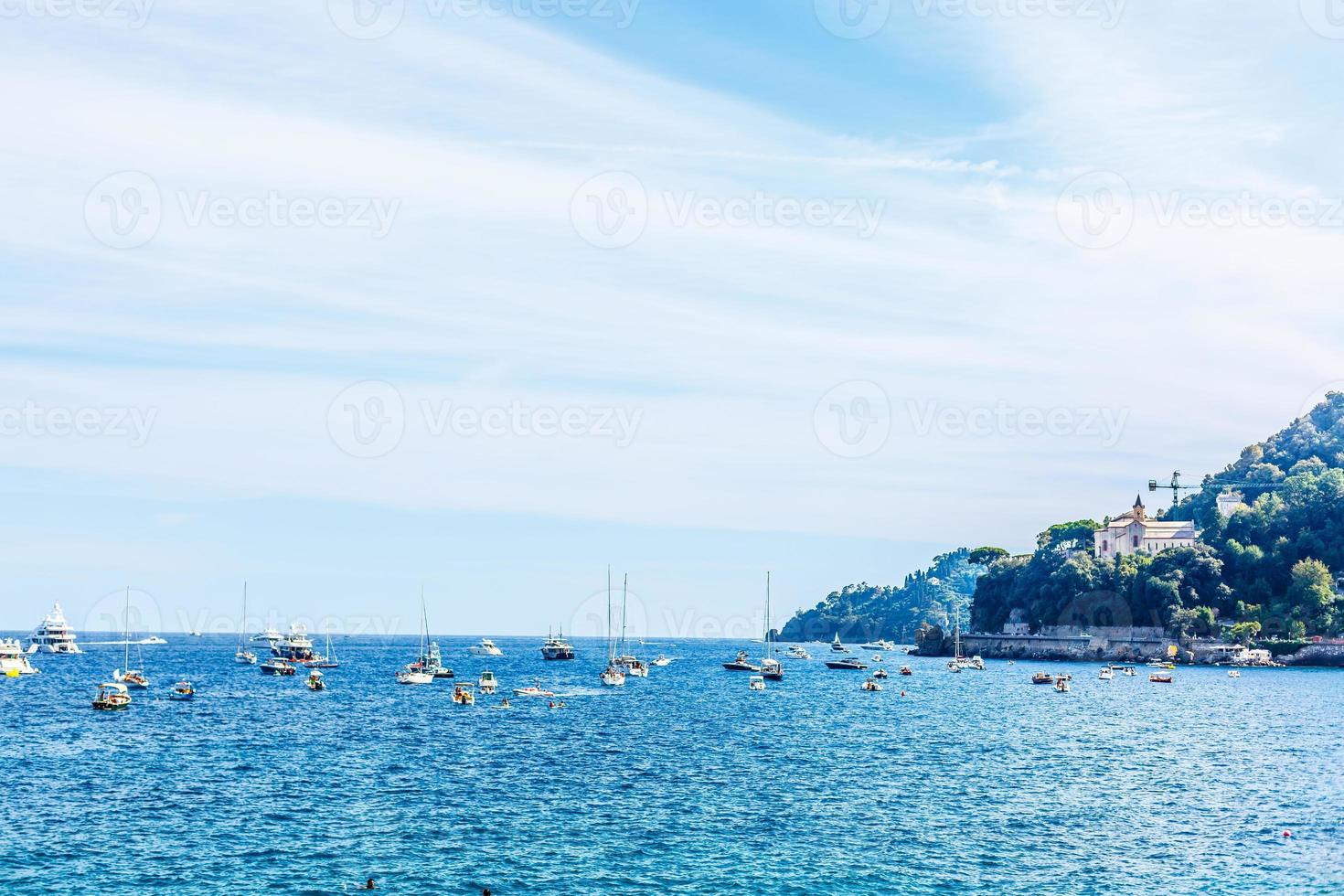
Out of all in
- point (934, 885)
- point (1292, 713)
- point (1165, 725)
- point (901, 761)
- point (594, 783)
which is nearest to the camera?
point (934, 885)

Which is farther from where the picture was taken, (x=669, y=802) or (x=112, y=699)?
(x=112, y=699)

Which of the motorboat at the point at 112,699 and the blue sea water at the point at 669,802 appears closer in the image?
the blue sea water at the point at 669,802

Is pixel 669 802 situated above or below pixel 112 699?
above

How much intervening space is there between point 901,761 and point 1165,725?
43.1 meters

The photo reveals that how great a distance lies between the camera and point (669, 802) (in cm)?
7706

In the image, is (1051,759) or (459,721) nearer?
(1051,759)

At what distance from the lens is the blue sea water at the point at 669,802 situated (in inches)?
2317

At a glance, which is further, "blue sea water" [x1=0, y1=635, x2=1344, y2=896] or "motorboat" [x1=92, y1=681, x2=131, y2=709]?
"motorboat" [x1=92, y1=681, x2=131, y2=709]

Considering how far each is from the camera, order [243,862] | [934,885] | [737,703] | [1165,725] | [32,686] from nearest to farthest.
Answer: [934,885] < [243,862] < [1165,725] < [737,703] < [32,686]

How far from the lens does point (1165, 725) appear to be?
12631cm

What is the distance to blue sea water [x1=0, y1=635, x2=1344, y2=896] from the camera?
2317 inches

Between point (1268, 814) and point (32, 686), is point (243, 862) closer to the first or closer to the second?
point (1268, 814)

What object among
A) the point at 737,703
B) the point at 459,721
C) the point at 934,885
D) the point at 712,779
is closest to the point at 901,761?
the point at 712,779

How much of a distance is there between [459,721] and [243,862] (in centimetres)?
6707
